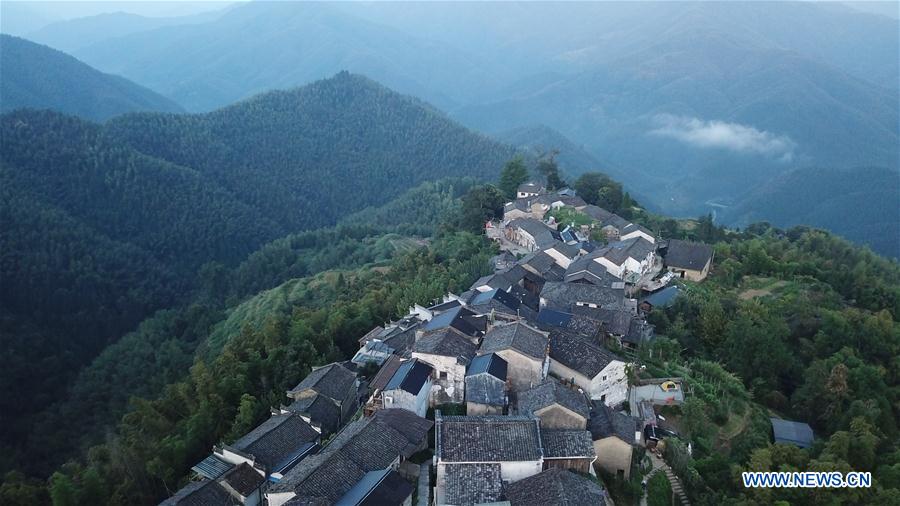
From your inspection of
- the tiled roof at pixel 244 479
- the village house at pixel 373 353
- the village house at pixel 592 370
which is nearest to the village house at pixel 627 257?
the village house at pixel 592 370

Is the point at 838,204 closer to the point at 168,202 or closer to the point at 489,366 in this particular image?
the point at 489,366

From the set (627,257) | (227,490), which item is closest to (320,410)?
Result: (227,490)

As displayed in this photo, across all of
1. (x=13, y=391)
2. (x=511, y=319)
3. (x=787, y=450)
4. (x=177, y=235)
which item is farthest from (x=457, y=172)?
(x=787, y=450)

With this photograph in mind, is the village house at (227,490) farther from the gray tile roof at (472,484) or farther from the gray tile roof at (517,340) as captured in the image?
the gray tile roof at (517,340)

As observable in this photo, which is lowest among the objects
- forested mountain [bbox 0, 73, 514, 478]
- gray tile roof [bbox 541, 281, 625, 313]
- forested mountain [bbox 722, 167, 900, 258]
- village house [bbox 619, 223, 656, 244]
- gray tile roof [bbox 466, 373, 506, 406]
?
forested mountain [bbox 722, 167, 900, 258]

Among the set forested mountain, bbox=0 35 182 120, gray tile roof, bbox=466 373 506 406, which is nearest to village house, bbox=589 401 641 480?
gray tile roof, bbox=466 373 506 406

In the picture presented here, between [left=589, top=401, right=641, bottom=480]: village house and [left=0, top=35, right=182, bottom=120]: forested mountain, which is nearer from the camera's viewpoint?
[left=589, top=401, right=641, bottom=480]: village house

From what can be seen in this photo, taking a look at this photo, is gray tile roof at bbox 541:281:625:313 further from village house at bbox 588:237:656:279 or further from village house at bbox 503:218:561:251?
village house at bbox 503:218:561:251
